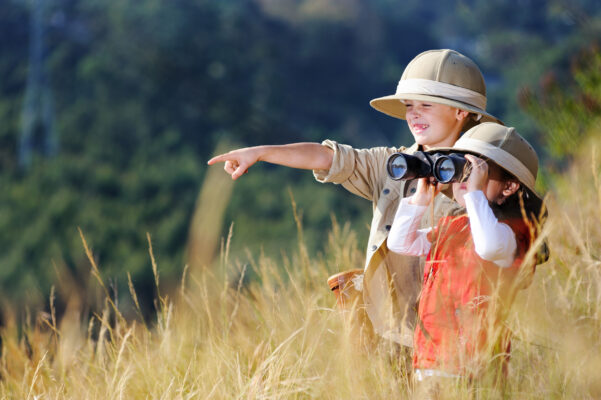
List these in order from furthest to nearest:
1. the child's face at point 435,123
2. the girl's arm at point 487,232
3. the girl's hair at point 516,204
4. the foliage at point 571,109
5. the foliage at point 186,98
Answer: the foliage at point 186,98, the foliage at point 571,109, the child's face at point 435,123, the girl's hair at point 516,204, the girl's arm at point 487,232

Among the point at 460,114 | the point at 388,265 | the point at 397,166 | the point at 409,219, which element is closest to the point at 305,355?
the point at 388,265

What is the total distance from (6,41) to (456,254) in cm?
3472

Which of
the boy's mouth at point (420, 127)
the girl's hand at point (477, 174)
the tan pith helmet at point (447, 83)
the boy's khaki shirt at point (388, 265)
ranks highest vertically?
the tan pith helmet at point (447, 83)

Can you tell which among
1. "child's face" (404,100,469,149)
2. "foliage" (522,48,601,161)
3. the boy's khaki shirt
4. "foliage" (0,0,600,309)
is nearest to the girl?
the boy's khaki shirt

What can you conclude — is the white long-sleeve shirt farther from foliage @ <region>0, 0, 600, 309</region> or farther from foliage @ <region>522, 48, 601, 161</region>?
foliage @ <region>0, 0, 600, 309</region>

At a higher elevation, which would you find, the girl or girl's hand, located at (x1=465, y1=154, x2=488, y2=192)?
girl's hand, located at (x1=465, y1=154, x2=488, y2=192)

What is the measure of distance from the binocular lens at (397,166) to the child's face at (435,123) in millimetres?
356

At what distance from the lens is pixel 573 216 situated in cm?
365

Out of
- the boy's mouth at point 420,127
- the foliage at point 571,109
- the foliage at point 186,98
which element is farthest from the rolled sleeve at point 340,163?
the foliage at point 186,98

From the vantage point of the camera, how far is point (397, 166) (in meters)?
1.98

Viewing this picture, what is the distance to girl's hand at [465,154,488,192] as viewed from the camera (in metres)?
1.92

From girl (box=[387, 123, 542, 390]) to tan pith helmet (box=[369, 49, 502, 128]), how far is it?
28cm

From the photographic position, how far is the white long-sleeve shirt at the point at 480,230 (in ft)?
6.00

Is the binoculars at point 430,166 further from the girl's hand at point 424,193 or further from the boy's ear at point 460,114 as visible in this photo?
the boy's ear at point 460,114
